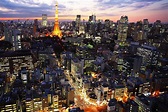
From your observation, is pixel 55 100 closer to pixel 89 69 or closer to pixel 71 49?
pixel 89 69

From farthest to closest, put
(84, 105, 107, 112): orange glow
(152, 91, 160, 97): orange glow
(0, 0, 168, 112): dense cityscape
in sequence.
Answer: (152, 91, 160, 97): orange glow
(84, 105, 107, 112): orange glow
(0, 0, 168, 112): dense cityscape

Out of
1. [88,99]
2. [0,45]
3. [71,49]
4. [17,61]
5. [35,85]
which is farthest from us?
[71,49]

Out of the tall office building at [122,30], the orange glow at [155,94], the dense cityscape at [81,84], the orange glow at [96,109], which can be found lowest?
the orange glow at [96,109]

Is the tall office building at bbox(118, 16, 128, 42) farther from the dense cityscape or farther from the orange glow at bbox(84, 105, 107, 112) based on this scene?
the orange glow at bbox(84, 105, 107, 112)

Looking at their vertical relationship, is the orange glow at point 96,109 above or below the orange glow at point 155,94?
below

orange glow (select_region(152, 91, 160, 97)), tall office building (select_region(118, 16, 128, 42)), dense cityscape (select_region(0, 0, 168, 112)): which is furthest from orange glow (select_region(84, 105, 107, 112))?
tall office building (select_region(118, 16, 128, 42))

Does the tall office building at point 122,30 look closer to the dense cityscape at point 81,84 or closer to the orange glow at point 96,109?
the dense cityscape at point 81,84

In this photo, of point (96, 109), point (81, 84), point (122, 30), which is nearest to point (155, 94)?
point (96, 109)

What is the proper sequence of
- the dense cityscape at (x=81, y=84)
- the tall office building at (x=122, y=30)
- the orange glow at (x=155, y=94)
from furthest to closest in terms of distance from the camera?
1. the tall office building at (x=122, y=30)
2. the orange glow at (x=155, y=94)
3. the dense cityscape at (x=81, y=84)

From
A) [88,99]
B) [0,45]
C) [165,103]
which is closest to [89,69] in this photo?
[88,99]

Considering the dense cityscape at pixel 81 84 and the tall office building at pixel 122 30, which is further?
the tall office building at pixel 122 30

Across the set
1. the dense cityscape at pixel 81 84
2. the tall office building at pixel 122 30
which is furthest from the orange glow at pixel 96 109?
the tall office building at pixel 122 30
